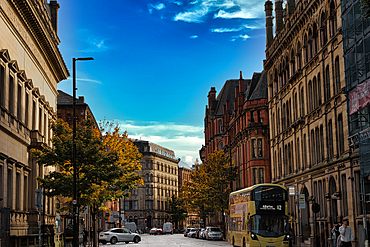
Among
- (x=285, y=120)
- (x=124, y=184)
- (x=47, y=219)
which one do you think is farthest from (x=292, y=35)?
(x=47, y=219)

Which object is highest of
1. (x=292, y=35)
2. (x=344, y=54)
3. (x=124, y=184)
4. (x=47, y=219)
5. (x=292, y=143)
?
(x=292, y=35)

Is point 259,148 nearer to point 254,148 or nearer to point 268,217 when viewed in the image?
point 254,148

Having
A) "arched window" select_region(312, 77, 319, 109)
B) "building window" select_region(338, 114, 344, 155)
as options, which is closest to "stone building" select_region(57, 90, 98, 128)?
"arched window" select_region(312, 77, 319, 109)

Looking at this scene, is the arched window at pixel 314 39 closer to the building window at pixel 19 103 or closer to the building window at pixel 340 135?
the building window at pixel 340 135

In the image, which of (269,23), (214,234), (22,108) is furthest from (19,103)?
(269,23)

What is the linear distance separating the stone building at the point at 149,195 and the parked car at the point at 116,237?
85.7 meters

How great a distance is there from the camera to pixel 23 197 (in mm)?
34344

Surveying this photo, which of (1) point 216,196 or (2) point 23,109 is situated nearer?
(2) point 23,109

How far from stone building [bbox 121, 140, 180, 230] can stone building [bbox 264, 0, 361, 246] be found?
94.2 m

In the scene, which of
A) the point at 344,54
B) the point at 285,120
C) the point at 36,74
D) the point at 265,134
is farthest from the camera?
the point at 265,134

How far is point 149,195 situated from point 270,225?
388ft

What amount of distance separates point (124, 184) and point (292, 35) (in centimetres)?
1987

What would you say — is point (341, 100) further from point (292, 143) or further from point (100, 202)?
point (100, 202)

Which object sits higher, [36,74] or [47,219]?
[36,74]
